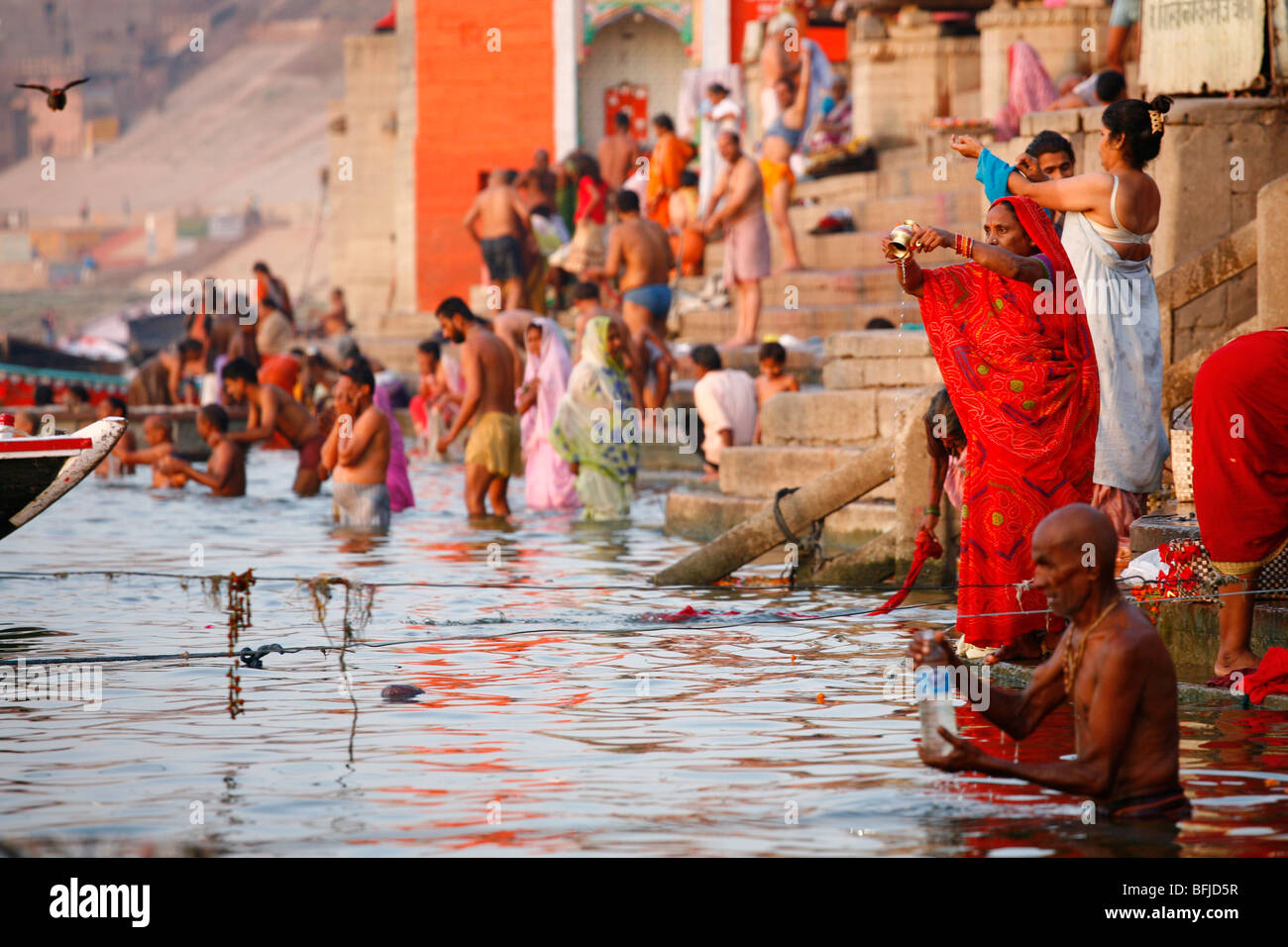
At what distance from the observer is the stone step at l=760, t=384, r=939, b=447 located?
1123 centimetres

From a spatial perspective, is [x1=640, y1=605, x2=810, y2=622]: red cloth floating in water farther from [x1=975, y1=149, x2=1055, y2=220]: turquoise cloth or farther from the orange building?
the orange building

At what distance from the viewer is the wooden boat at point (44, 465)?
9156mm

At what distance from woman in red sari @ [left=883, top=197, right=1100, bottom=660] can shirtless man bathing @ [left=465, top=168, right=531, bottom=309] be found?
1301 centimetres

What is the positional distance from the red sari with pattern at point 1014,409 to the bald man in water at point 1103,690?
201cm

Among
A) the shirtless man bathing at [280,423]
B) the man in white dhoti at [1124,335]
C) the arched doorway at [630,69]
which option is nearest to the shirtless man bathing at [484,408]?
the shirtless man bathing at [280,423]

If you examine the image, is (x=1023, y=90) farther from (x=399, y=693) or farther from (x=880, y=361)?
(x=399, y=693)

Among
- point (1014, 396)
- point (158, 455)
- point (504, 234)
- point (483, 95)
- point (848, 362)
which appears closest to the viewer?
point (1014, 396)

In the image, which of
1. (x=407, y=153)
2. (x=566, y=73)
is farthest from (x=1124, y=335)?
(x=407, y=153)

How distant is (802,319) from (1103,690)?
1246 cm

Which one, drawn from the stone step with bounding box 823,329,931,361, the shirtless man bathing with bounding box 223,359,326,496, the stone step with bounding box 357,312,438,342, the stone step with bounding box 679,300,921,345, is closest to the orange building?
the stone step with bounding box 357,312,438,342

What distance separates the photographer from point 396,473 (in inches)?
532

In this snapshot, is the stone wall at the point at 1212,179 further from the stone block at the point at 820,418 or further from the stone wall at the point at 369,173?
the stone wall at the point at 369,173

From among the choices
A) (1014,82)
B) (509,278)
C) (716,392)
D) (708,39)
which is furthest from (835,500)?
(708,39)

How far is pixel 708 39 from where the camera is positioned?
85.8 feet
